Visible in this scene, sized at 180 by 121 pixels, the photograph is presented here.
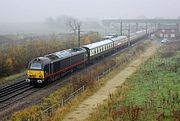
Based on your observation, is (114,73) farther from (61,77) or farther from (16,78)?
(16,78)

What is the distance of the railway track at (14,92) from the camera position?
86.9 feet

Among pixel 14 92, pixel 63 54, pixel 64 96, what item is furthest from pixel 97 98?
pixel 63 54

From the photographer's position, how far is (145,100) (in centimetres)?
2572

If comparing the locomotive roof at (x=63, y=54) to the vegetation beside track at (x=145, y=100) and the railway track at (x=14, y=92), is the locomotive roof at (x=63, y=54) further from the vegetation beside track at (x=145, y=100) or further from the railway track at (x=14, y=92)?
the vegetation beside track at (x=145, y=100)

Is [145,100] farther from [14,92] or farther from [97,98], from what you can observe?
[14,92]

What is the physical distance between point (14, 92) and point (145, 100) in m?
13.3

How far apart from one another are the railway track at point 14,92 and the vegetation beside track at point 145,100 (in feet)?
27.1

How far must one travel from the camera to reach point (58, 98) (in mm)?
27719

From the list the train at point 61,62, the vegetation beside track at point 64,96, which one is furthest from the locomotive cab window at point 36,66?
the vegetation beside track at point 64,96

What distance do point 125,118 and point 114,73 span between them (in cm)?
1851

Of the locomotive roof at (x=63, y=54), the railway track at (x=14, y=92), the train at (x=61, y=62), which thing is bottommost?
the railway track at (x=14, y=92)

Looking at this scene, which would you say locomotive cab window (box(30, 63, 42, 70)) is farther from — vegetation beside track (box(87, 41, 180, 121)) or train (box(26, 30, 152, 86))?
vegetation beside track (box(87, 41, 180, 121))

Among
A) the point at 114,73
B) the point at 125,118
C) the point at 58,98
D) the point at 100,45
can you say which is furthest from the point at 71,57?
the point at 125,118

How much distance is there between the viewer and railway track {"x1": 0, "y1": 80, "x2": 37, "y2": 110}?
26481mm
